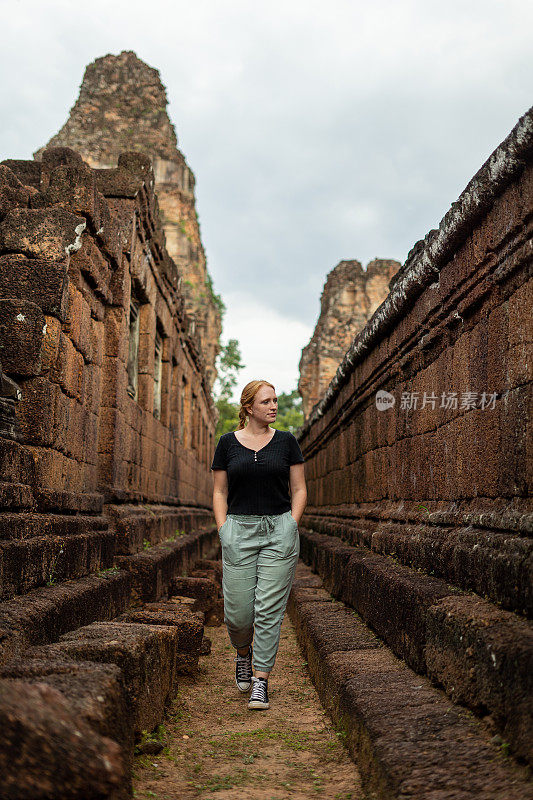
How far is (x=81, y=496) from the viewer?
17.8ft

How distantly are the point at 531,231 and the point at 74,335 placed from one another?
3.56 m

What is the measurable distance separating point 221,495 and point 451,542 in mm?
1373

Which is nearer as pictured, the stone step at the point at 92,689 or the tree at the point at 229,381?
the stone step at the point at 92,689

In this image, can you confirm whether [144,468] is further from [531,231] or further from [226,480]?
[531,231]

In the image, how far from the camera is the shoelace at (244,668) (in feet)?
13.7

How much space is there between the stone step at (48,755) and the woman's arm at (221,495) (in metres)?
2.36

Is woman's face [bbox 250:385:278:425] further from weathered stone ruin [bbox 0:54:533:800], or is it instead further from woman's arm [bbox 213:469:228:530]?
weathered stone ruin [bbox 0:54:533:800]

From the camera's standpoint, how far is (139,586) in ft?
19.8

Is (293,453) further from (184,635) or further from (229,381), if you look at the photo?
(229,381)

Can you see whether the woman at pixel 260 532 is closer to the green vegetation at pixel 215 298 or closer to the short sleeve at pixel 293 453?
the short sleeve at pixel 293 453

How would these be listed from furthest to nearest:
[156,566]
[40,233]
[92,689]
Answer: [156,566], [40,233], [92,689]

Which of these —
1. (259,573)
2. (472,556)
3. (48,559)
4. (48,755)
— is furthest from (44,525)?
(48,755)

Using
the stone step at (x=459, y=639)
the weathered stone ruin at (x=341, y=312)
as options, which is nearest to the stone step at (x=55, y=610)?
the stone step at (x=459, y=639)

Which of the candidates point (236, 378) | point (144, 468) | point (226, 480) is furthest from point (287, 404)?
point (226, 480)
